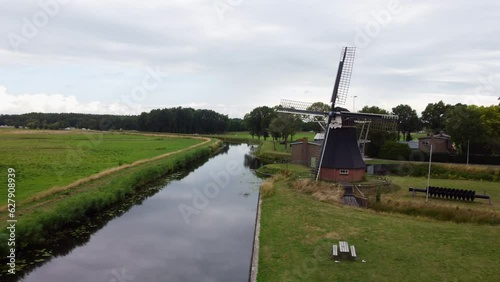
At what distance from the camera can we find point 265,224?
17125 millimetres

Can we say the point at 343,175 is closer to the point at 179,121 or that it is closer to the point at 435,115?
the point at 435,115

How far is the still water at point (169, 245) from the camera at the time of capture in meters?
13.7

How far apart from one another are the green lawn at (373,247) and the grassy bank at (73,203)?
9.28 m

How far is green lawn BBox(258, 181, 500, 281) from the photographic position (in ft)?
36.9

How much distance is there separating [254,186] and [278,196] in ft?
26.1

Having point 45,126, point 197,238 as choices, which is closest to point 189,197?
point 197,238

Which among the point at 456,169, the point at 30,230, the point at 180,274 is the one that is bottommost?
the point at 180,274

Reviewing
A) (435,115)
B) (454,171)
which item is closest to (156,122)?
(435,115)

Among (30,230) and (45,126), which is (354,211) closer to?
(30,230)

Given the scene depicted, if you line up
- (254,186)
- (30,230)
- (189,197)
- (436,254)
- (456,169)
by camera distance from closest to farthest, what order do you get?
(436,254)
(30,230)
(189,197)
(254,186)
(456,169)

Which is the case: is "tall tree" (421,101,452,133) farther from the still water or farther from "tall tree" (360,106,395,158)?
the still water

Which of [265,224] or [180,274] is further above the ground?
[265,224]

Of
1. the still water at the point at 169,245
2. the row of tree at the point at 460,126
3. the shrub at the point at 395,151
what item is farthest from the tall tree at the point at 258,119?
the still water at the point at 169,245

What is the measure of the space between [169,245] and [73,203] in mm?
5683
